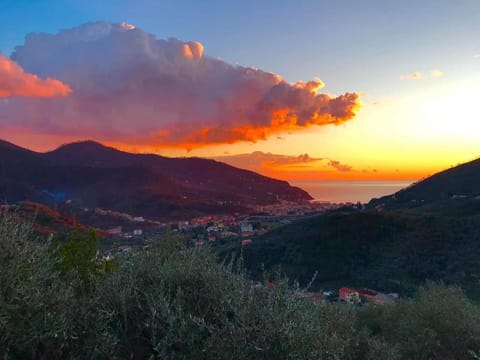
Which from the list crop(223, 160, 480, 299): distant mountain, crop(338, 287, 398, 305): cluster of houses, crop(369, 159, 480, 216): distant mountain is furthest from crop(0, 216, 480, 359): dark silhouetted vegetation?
crop(369, 159, 480, 216): distant mountain

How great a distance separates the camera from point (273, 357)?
5766 mm

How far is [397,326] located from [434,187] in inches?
2929

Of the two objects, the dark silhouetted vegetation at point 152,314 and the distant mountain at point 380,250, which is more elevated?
the dark silhouetted vegetation at point 152,314

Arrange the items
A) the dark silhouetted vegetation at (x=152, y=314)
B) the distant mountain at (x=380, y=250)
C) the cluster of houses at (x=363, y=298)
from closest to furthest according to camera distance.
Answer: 1. the dark silhouetted vegetation at (x=152, y=314)
2. the cluster of houses at (x=363, y=298)
3. the distant mountain at (x=380, y=250)

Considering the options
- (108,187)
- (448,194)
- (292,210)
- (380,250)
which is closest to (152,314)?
(380,250)

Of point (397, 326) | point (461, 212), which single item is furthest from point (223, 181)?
point (397, 326)

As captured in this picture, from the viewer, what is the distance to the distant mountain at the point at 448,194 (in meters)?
56.9

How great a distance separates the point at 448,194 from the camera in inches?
2837

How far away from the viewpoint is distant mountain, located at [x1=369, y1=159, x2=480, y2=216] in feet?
187

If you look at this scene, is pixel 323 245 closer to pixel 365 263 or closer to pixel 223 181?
pixel 365 263

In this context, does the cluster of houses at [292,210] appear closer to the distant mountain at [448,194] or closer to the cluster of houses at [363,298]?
the distant mountain at [448,194]

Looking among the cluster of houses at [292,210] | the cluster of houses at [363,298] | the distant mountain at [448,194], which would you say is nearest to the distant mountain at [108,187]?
the cluster of houses at [292,210]

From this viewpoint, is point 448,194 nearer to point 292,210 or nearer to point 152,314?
point 292,210

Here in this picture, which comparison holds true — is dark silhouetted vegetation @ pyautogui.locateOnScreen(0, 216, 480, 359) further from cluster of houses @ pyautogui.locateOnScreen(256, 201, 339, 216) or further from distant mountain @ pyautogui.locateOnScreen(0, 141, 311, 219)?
cluster of houses @ pyautogui.locateOnScreen(256, 201, 339, 216)
